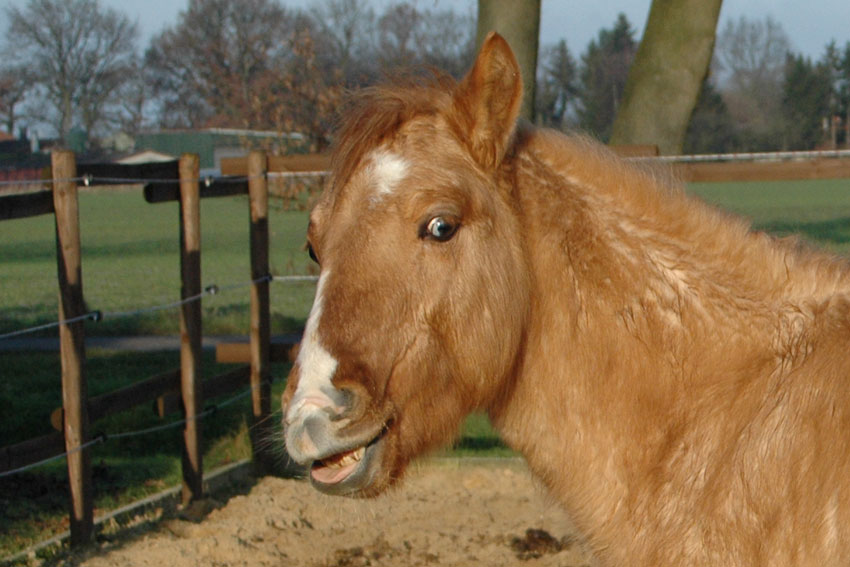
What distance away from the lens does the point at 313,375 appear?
97.8 inches

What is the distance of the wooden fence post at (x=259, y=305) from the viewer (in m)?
6.66

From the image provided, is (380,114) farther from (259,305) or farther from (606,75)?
(606,75)

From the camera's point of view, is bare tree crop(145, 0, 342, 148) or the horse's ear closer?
the horse's ear

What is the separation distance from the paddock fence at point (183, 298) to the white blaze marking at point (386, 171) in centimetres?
236

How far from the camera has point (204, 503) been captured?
A: 5.95m

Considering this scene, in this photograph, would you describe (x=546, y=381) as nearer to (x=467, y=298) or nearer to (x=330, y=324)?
(x=467, y=298)

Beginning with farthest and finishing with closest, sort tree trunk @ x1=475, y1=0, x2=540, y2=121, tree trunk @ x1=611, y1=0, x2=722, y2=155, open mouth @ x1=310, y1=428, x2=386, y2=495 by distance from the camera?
tree trunk @ x1=611, y1=0, x2=722, y2=155 < tree trunk @ x1=475, y1=0, x2=540, y2=121 < open mouth @ x1=310, y1=428, x2=386, y2=495

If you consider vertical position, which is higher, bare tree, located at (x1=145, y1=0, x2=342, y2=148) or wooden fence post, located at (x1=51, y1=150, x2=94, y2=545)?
bare tree, located at (x1=145, y1=0, x2=342, y2=148)

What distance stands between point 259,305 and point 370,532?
198 centimetres

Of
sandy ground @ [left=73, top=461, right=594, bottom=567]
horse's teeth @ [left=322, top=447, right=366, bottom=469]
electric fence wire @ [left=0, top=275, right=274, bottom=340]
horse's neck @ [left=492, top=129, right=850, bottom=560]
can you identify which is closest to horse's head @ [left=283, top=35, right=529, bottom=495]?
horse's teeth @ [left=322, top=447, right=366, bottom=469]

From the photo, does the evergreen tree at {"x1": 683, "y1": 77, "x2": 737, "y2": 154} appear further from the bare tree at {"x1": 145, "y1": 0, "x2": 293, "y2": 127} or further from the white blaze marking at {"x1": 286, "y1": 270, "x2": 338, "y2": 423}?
the white blaze marking at {"x1": 286, "y1": 270, "x2": 338, "y2": 423}

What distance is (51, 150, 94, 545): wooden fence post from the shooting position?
199 inches

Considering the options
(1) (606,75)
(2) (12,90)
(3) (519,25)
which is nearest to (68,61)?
(2) (12,90)

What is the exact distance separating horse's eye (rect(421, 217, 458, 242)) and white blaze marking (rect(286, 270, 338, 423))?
1.25 feet
